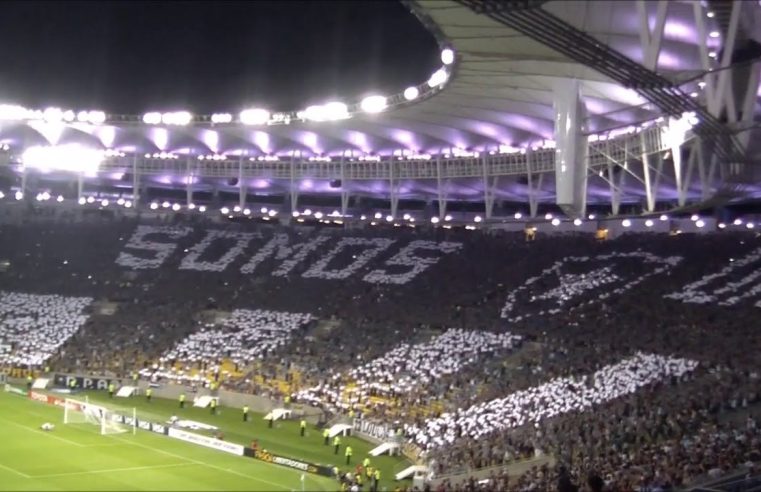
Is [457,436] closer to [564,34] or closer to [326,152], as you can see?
[564,34]

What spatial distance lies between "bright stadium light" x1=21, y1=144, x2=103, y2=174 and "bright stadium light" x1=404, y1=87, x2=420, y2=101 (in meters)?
26.2

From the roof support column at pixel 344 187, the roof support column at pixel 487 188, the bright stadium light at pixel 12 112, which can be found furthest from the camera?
the roof support column at pixel 344 187

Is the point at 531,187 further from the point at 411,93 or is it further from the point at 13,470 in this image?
the point at 13,470

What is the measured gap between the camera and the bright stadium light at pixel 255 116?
47.7m

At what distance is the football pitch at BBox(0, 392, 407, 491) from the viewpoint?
29125 mm

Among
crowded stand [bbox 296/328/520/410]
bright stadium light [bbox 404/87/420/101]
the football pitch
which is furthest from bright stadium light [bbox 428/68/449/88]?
the football pitch

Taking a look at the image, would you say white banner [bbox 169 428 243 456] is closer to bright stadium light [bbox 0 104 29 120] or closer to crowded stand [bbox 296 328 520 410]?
crowded stand [bbox 296 328 520 410]

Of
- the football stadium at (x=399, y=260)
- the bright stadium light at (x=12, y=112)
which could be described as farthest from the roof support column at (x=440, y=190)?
the bright stadium light at (x=12, y=112)

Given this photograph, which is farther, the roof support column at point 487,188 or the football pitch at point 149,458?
the roof support column at point 487,188

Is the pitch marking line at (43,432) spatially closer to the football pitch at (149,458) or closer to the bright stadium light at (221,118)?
the football pitch at (149,458)

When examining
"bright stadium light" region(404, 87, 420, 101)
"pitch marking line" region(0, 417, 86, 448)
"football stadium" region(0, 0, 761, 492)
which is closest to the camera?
"football stadium" region(0, 0, 761, 492)

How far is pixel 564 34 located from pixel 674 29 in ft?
23.4

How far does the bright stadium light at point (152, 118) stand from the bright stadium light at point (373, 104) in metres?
13.9

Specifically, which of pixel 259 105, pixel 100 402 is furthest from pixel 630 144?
pixel 100 402
